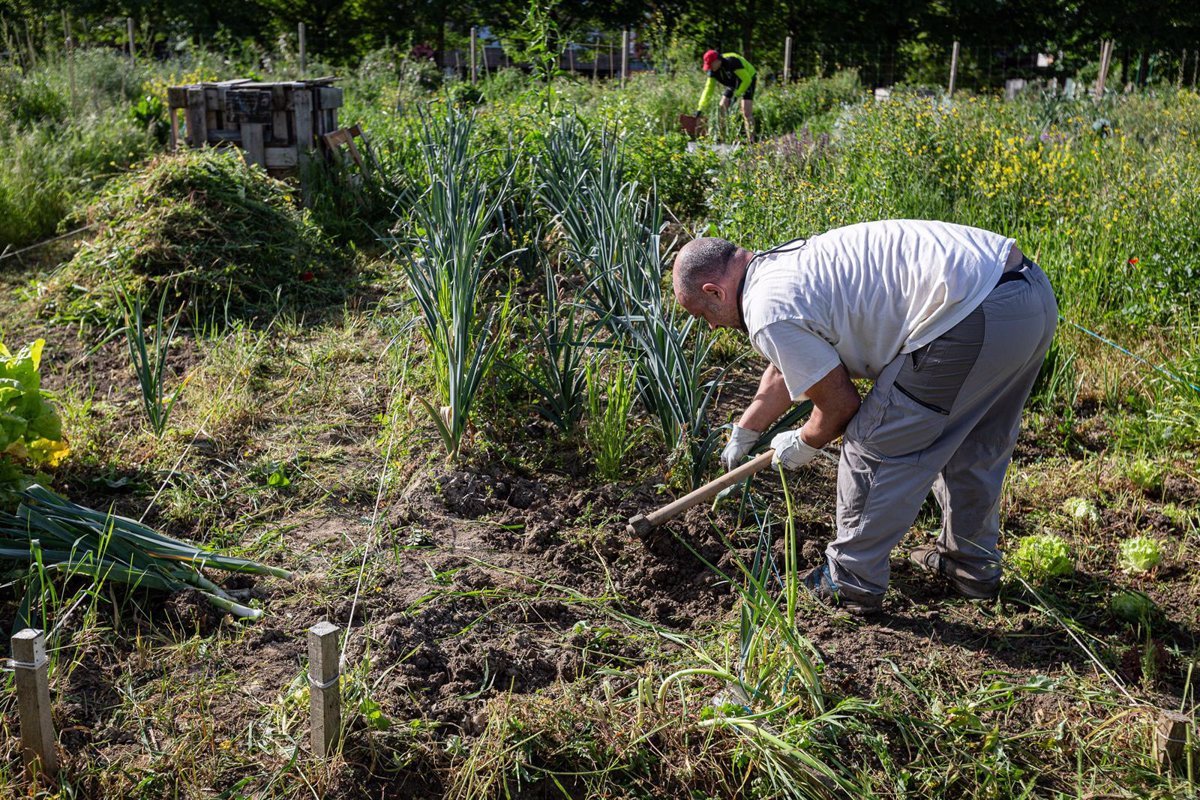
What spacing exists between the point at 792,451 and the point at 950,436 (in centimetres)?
45

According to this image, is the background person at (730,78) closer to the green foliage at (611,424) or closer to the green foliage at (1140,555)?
the green foliage at (611,424)

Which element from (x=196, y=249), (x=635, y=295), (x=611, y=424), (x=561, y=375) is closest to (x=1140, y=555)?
(x=611, y=424)

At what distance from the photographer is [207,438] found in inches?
158

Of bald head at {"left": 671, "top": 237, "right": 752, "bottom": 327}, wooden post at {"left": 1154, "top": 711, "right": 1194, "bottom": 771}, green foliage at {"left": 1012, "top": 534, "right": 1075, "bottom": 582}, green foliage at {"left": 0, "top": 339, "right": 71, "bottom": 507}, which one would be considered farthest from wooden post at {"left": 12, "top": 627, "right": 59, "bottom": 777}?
green foliage at {"left": 1012, "top": 534, "right": 1075, "bottom": 582}

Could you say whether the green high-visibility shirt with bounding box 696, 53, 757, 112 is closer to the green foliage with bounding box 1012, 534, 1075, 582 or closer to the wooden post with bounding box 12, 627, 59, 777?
the green foliage with bounding box 1012, 534, 1075, 582

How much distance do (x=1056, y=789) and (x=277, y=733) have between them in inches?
72.7

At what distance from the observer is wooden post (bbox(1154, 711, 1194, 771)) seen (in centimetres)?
220

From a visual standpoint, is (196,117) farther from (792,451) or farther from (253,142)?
(792,451)

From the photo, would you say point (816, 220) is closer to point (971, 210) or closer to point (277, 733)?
point (971, 210)

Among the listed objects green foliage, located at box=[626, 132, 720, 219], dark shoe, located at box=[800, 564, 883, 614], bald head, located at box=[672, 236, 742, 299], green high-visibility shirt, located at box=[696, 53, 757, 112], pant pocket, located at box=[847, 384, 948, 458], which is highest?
green high-visibility shirt, located at box=[696, 53, 757, 112]

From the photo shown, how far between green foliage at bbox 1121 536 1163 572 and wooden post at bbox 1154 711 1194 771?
3.52 ft

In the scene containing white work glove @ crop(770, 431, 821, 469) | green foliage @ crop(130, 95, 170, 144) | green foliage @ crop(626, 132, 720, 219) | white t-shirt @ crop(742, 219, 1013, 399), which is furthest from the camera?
green foliage @ crop(130, 95, 170, 144)

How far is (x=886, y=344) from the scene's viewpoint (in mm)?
→ 2832

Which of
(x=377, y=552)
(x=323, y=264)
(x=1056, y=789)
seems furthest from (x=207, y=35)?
(x=1056, y=789)
